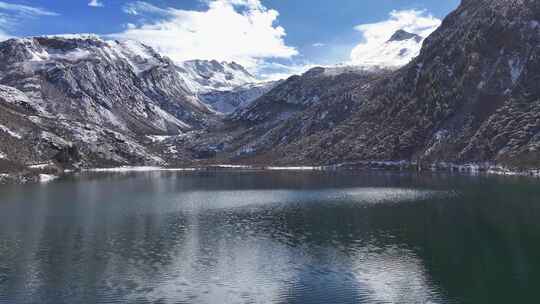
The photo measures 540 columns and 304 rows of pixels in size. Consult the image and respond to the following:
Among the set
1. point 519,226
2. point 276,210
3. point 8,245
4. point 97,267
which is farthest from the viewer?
point 276,210

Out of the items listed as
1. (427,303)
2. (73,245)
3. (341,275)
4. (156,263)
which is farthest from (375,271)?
(73,245)

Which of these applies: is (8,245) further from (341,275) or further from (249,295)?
(341,275)

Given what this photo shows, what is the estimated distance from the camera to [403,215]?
443 ft

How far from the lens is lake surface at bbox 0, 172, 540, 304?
233 feet

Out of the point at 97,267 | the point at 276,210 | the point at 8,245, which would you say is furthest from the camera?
the point at 276,210

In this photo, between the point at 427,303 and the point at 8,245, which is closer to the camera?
the point at 427,303

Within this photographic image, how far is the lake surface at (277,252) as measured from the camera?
7094 centimetres

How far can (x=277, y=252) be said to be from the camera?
95500mm

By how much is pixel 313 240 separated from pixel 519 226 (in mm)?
42522

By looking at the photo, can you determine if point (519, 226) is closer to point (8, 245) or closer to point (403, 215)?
point (403, 215)

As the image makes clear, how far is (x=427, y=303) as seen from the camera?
2591 inches

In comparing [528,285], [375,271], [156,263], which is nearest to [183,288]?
[156,263]

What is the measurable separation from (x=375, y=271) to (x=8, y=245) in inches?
2598

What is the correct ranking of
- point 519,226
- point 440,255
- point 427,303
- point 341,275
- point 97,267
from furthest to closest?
point 519,226, point 440,255, point 97,267, point 341,275, point 427,303
